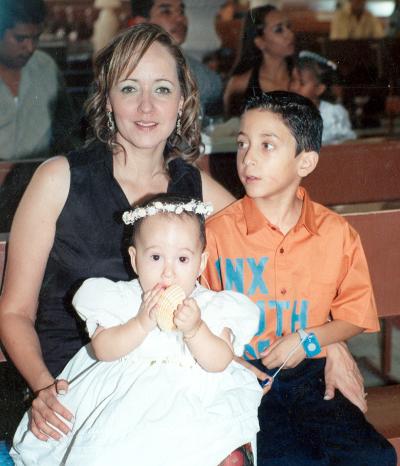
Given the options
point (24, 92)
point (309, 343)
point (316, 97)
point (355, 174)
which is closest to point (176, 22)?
point (316, 97)

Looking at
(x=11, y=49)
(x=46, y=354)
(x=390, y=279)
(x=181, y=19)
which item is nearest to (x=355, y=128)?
(x=181, y=19)

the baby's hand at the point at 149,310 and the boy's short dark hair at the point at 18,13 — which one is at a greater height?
the boy's short dark hair at the point at 18,13

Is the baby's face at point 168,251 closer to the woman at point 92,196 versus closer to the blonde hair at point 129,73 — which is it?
the woman at point 92,196

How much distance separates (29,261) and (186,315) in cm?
59

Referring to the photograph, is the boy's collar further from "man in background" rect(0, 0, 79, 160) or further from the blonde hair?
"man in background" rect(0, 0, 79, 160)

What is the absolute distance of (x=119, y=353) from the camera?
1.67 meters

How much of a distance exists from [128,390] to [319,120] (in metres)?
0.95

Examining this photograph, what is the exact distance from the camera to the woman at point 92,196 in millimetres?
1966

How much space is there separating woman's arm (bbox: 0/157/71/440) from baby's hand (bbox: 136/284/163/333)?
393mm

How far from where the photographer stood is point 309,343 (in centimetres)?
200

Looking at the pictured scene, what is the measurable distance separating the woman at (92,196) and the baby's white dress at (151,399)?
0.21 meters

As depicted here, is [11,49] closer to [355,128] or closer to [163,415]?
[163,415]

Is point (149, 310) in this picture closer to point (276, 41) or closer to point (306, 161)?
point (306, 161)

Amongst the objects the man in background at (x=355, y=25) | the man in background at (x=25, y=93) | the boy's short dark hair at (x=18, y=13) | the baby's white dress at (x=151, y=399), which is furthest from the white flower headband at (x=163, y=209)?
the man in background at (x=355, y=25)
